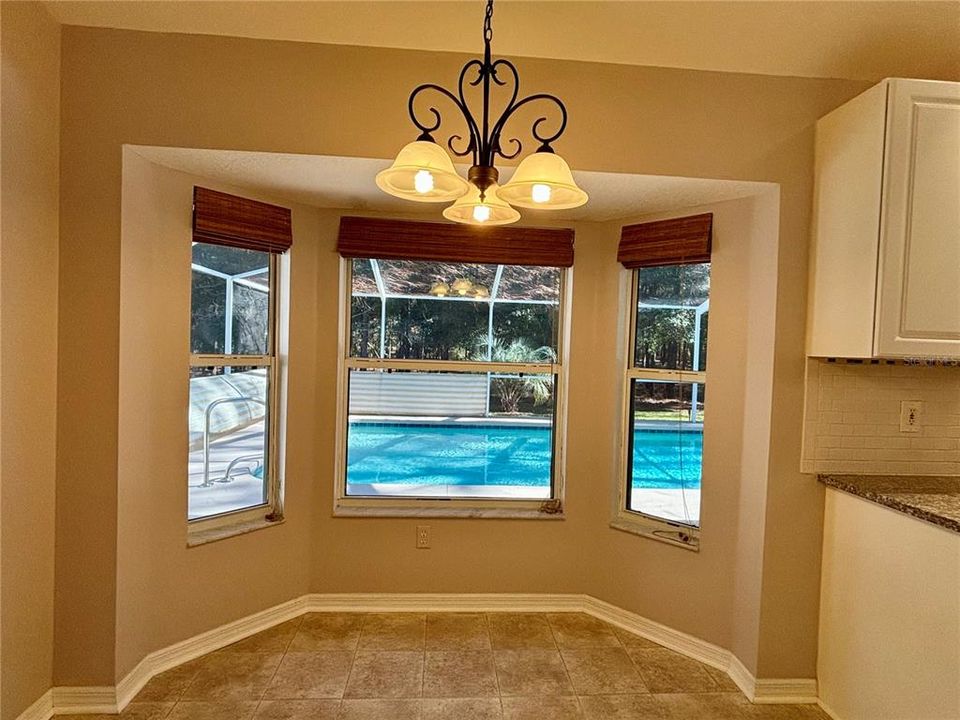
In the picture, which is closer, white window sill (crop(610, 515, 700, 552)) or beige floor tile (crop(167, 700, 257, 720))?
beige floor tile (crop(167, 700, 257, 720))

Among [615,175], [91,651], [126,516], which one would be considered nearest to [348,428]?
[126,516]

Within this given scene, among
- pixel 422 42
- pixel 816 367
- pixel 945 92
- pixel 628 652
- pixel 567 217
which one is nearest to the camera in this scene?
pixel 945 92

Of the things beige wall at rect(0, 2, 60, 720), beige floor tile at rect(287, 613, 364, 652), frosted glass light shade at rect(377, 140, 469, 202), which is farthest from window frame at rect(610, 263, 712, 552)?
beige wall at rect(0, 2, 60, 720)

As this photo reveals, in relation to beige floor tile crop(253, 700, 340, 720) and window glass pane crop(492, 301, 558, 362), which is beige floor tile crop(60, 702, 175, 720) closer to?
beige floor tile crop(253, 700, 340, 720)

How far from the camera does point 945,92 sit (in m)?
1.75

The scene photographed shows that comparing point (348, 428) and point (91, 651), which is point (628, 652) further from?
point (91, 651)

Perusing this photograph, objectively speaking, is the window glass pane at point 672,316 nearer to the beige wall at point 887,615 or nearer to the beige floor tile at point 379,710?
the beige wall at point 887,615

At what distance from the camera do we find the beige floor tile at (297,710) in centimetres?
195

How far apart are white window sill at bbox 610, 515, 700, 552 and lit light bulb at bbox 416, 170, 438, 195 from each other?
2.06 meters

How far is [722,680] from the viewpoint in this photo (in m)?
2.24

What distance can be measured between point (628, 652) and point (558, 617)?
0.40 meters

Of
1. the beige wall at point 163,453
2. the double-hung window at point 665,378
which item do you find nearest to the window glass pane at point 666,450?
the double-hung window at point 665,378

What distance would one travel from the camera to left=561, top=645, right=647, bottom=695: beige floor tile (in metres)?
2.16

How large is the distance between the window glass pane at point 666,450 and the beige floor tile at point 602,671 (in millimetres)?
700
